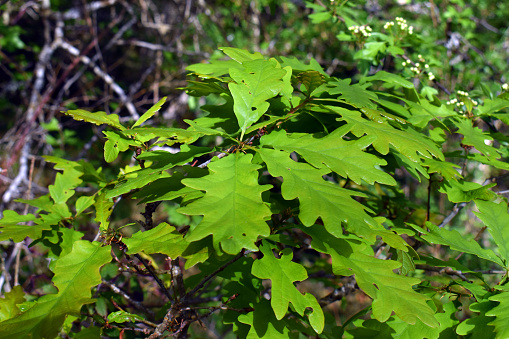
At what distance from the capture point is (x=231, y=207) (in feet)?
3.07

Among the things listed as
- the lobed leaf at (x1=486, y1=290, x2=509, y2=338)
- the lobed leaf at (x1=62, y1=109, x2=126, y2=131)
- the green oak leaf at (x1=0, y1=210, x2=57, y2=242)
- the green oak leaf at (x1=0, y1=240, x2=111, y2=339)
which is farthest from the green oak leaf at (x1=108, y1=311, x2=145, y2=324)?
the lobed leaf at (x1=486, y1=290, x2=509, y2=338)

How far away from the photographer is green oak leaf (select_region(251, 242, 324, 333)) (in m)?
1.02

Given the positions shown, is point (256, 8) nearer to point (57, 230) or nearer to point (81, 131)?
point (81, 131)

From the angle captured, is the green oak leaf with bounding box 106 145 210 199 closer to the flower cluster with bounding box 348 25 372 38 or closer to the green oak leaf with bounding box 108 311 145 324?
the green oak leaf with bounding box 108 311 145 324

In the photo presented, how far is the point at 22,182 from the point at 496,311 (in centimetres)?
398

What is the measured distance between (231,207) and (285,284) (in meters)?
0.29

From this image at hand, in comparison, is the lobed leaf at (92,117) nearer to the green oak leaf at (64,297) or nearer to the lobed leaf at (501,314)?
the green oak leaf at (64,297)

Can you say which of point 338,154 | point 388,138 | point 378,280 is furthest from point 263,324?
point 388,138

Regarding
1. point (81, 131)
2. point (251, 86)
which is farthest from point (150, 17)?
point (251, 86)

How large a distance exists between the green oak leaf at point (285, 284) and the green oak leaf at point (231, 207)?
8.1 inches

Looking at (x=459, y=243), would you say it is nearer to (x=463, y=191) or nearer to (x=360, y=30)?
(x=463, y=191)

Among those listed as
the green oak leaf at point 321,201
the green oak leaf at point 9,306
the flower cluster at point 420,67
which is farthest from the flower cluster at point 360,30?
the green oak leaf at point 9,306

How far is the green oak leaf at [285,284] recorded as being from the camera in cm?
102

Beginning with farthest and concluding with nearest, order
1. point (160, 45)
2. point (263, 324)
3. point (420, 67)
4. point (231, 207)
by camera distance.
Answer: point (160, 45)
point (420, 67)
point (263, 324)
point (231, 207)
